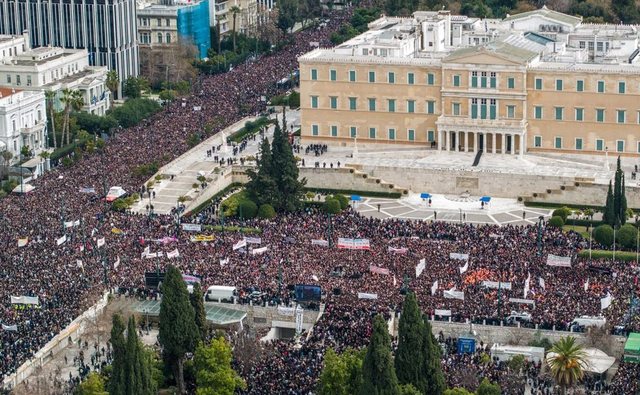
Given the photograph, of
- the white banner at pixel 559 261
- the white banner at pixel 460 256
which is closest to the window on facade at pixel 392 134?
the white banner at pixel 460 256

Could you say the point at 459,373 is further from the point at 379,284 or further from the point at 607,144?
the point at 607,144

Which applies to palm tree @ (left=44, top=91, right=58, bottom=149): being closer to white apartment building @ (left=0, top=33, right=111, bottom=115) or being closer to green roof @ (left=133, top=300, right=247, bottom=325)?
white apartment building @ (left=0, top=33, right=111, bottom=115)

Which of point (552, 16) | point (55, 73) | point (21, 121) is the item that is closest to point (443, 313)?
point (21, 121)

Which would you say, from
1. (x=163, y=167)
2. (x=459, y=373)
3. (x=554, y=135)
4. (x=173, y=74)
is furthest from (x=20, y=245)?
(x=173, y=74)

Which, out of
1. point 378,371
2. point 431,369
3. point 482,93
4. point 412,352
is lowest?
point 431,369

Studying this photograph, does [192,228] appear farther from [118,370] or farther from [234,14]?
[234,14]

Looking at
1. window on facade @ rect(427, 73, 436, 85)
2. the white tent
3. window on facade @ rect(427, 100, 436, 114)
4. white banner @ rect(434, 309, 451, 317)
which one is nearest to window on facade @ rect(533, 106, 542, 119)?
window on facade @ rect(427, 100, 436, 114)
